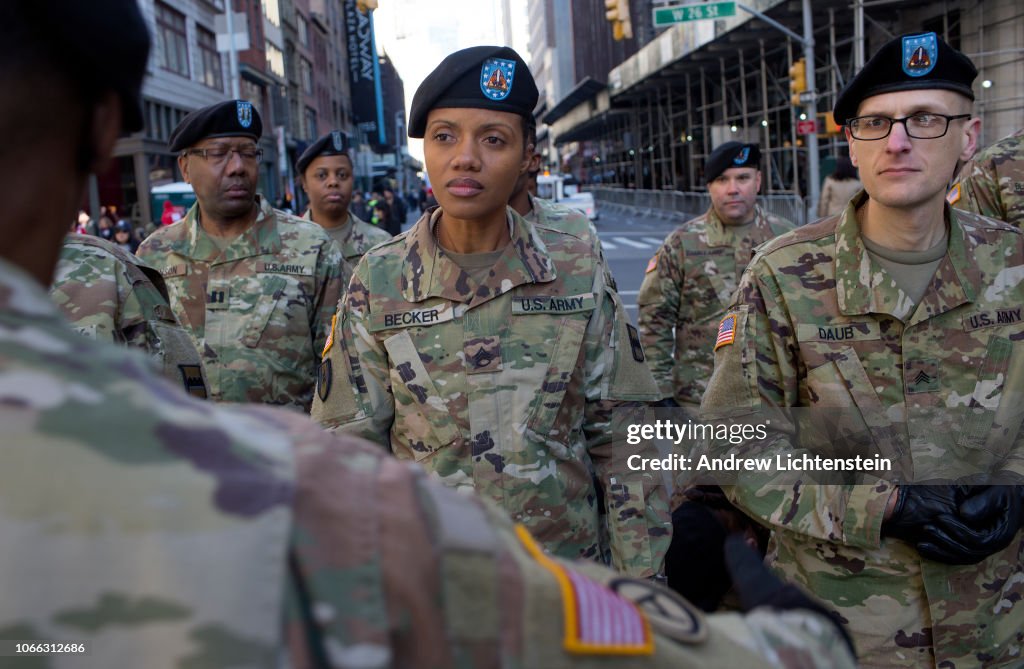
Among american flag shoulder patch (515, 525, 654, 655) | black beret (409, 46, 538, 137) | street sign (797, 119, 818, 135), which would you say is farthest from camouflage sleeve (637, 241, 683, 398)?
street sign (797, 119, 818, 135)

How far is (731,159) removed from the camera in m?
7.26

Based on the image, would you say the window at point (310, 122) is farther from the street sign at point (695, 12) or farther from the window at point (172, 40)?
the street sign at point (695, 12)

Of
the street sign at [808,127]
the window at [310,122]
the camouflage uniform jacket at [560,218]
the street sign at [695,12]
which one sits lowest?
the camouflage uniform jacket at [560,218]

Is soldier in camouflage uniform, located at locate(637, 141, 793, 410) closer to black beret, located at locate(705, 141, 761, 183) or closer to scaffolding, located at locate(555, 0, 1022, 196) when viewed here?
black beret, located at locate(705, 141, 761, 183)

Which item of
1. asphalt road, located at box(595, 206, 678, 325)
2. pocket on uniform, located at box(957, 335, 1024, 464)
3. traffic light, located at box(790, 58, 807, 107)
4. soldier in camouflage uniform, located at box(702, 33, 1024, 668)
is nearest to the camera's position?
soldier in camouflage uniform, located at box(702, 33, 1024, 668)

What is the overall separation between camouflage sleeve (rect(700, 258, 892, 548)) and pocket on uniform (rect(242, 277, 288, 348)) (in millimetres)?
2634

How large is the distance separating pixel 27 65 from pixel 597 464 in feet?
8.13

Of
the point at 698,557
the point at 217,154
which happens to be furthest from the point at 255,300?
the point at 698,557

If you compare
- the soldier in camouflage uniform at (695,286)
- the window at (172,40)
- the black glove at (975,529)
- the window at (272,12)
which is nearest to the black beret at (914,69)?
the black glove at (975,529)

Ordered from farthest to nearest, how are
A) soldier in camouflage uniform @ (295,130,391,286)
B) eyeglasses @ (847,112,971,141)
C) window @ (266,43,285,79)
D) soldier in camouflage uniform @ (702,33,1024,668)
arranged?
window @ (266,43,285,79), soldier in camouflage uniform @ (295,130,391,286), eyeglasses @ (847,112,971,141), soldier in camouflage uniform @ (702,33,1024,668)

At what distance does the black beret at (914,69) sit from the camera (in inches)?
116

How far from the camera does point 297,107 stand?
188 feet

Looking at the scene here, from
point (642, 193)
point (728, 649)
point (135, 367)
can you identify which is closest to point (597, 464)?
point (728, 649)

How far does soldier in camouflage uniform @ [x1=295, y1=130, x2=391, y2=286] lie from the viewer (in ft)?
25.4
